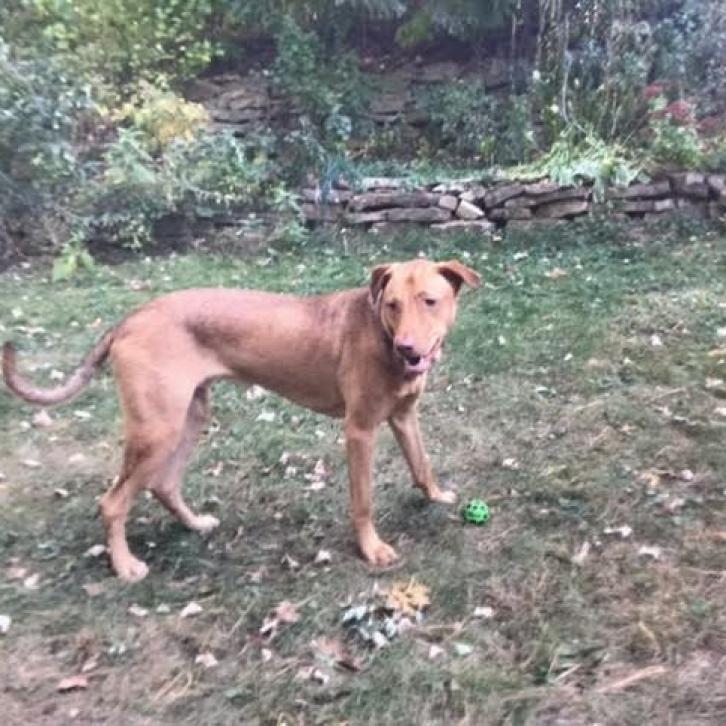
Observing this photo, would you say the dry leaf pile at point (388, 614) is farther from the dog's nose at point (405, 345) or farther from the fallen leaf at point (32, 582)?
the fallen leaf at point (32, 582)

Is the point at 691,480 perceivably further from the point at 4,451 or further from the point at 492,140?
the point at 492,140

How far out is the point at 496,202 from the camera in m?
8.68

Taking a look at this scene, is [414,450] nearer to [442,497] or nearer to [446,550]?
[442,497]

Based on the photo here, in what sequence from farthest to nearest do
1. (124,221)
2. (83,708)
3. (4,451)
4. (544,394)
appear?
1. (124,221)
2. (544,394)
3. (4,451)
4. (83,708)

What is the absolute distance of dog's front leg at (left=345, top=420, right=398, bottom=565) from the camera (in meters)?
3.65

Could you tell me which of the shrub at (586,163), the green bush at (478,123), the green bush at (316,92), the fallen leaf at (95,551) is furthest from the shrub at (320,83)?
the fallen leaf at (95,551)

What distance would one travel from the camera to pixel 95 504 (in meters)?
4.32

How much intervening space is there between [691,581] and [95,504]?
8.55ft

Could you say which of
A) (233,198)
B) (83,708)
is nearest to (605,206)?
(233,198)

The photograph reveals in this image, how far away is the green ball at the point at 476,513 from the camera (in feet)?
13.0

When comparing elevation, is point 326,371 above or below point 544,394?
above

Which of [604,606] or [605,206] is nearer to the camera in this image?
[604,606]

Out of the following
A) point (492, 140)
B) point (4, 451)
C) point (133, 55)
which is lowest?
point (4, 451)

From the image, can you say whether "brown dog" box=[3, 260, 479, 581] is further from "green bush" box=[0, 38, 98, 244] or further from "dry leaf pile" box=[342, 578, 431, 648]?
"green bush" box=[0, 38, 98, 244]
